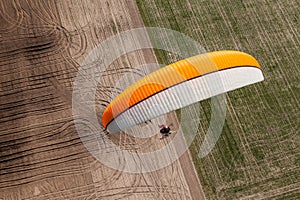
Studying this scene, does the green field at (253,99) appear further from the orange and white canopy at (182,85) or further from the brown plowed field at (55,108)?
the orange and white canopy at (182,85)

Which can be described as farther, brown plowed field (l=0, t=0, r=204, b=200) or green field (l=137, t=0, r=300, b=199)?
green field (l=137, t=0, r=300, b=199)

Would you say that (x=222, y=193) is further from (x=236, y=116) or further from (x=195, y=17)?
(x=195, y=17)

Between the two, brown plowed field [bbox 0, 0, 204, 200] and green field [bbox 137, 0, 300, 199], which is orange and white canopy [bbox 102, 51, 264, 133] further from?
green field [bbox 137, 0, 300, 199]

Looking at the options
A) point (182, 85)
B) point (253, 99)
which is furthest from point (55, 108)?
point (253, 99)

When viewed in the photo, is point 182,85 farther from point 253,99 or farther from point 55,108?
point 253,99

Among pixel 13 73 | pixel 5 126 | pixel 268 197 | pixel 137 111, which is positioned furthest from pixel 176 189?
pixel 13 73

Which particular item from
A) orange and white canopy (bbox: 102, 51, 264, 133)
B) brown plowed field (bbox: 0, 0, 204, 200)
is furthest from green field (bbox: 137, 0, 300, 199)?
orange and white canopy (bbox: 102, 51, 264, 133)
